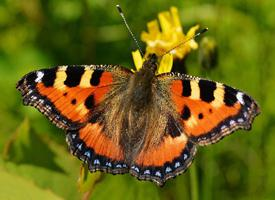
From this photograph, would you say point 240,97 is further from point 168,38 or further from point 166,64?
point 168,38

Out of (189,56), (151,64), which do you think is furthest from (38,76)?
(189,56)

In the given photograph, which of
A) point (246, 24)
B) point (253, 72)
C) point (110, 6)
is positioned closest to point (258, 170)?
point (253, 72)

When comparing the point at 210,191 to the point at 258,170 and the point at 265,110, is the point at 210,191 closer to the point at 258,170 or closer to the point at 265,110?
the point at 258,170

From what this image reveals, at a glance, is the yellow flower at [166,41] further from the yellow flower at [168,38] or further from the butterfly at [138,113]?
the butterfly at [138,113]

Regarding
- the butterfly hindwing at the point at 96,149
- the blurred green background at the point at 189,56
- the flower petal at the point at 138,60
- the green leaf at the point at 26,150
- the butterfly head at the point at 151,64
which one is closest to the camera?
the butterfly hindwing at the point at 96,149

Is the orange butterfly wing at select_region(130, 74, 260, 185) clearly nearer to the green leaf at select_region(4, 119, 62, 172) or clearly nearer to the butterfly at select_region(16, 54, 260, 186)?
the butterfly at select_region(16, 54, 260, 186)

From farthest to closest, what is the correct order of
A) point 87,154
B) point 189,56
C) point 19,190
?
point 189,56 → point 87,154 → point 19,190

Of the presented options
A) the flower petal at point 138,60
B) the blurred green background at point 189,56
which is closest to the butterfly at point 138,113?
the flower petal at point 138,60
